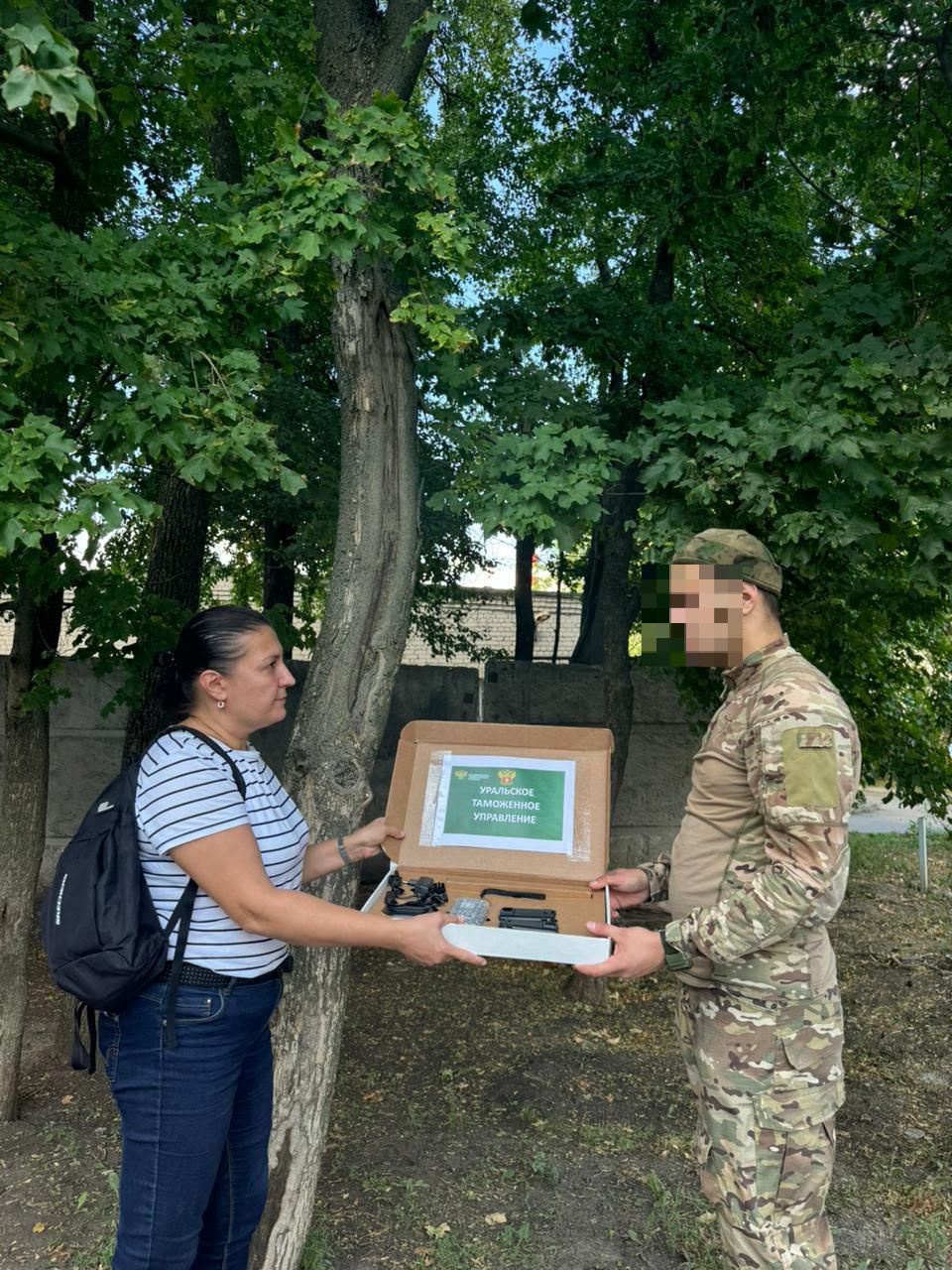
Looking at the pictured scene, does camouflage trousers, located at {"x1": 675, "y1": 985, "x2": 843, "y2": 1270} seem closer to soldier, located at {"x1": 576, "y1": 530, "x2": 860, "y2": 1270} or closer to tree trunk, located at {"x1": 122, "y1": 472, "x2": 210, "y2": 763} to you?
soldier, located at {"x1": 576, "y1": 530, "x2": 860, "y2": 1270}

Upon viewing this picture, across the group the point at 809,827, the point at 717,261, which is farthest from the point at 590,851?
the point at 717,261

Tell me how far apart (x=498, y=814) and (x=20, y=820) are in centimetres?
280

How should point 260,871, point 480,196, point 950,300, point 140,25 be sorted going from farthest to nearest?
1. point 480,196
2. point 140,25
3. point 950,300
4. point 260,871

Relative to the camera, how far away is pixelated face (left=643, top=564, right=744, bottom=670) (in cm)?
253

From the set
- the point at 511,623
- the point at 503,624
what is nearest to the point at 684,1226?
the point at 503,624

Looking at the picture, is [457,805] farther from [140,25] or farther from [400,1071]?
[140,25]

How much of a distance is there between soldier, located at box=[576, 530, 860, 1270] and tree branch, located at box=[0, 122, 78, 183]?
3.61 meters

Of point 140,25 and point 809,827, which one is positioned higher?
point 140,25

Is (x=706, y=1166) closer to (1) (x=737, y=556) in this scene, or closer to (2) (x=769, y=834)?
(2) (x=769, y=834)

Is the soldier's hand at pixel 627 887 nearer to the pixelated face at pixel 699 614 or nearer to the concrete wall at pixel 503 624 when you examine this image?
the pixelated face at pixel 699 614

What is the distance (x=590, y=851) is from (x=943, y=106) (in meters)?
4.84

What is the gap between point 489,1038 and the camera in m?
5.55

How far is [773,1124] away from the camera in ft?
7.77

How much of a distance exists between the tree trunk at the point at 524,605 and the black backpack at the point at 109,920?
22.6 feet
